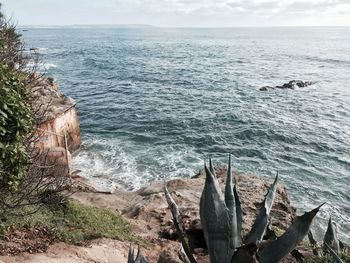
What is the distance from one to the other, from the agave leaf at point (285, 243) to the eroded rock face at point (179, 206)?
4.73 meters

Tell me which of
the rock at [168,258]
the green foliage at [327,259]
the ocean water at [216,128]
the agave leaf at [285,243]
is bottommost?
the ocean water at [216,128]

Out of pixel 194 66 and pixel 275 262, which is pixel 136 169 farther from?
pixel 194 66

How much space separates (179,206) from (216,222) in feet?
29.3

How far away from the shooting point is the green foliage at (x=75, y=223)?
8.46 m

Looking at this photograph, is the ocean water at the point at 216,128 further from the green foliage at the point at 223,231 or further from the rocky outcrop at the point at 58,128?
the green foliage at the point at 223,231

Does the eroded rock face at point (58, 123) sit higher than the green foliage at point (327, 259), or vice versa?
the green foliage at point (327, 259)

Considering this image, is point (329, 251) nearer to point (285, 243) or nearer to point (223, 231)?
point (285, 243)

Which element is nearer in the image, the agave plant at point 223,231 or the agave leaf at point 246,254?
the agave leaf at point 246,254

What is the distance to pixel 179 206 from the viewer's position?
12273mm

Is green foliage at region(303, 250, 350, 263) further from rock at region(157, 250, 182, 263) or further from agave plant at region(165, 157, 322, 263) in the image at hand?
rock at region(157, 250, 182, 263)

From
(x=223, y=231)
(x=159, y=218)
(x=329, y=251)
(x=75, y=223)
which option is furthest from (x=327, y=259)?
(x=159, y=218)

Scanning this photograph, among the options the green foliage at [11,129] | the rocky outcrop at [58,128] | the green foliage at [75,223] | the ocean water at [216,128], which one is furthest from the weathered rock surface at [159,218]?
the ocean water at [216,128]

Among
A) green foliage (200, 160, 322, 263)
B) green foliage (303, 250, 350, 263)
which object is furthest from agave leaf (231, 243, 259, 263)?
green foliage (303, 250, 350, 263)

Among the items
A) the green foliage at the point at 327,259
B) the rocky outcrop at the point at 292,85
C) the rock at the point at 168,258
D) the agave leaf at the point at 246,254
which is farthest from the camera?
the rocky outcrop at the point at 292,85
